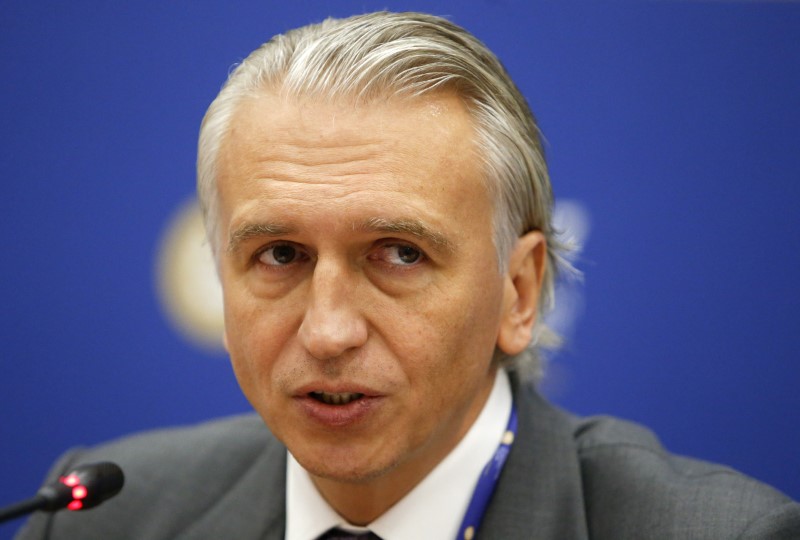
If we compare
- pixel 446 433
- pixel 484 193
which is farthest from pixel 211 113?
pixel 446 433

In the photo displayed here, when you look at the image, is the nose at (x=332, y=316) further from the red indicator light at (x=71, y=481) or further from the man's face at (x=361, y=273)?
the red indicator light at (x=71, y=481)

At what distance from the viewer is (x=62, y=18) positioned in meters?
2.78

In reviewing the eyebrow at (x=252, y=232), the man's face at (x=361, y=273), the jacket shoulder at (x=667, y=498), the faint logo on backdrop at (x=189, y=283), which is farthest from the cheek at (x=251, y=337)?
the faint logo on backdrop at (x=189, y=283)

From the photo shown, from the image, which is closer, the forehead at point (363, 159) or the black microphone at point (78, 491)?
the black microphone at point (78, 491)

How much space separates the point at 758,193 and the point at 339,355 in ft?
5.01

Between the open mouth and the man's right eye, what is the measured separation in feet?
0.86

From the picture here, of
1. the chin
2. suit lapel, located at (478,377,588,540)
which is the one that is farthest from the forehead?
suit lapel, located at (478,377,588,540)

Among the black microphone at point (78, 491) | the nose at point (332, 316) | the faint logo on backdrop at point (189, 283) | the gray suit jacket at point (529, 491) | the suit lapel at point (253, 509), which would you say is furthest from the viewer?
the faint logo on backdrop at point (189, 283)

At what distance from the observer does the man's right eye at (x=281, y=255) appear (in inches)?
68.3

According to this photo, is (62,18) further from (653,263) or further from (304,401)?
(653,263)

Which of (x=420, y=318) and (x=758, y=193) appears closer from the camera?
(x=420, y=318)

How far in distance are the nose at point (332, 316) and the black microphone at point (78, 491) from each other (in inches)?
15.9

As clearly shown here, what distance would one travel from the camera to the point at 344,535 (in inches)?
75.0

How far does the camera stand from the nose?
158 centimetres
